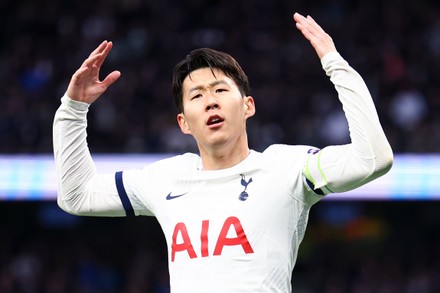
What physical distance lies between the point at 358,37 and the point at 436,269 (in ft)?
11.4

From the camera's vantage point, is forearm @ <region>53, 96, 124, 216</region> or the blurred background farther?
the blurred background

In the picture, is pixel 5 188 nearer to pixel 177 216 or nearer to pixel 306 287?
pixel 306 287

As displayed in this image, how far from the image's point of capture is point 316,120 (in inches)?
532

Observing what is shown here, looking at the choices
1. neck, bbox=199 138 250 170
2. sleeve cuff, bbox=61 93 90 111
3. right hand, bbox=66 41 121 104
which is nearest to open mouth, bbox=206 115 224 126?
neck, bbox=199 138 250 170

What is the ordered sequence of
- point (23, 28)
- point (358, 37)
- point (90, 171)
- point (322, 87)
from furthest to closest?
point (23, 28) → point (358, 37) → point (322, 87) → point (90, 171)

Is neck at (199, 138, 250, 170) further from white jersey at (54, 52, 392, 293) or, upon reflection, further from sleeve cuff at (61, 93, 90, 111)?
sleeve cuff at (61, 93, 90, 111)

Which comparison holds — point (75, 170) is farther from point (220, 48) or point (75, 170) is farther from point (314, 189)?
point (220, 48)

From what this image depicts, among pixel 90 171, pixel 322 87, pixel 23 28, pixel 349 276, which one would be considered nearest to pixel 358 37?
pixel 322 87

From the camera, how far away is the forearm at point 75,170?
15.8ft

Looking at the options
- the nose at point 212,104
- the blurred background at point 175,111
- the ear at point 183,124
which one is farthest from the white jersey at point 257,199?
the blurred background at point 175,111

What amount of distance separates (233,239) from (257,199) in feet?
0.66

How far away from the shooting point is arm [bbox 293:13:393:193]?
4.11m

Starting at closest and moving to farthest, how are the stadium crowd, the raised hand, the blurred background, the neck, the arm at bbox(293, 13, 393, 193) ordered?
the arm at bbox(293, 13, 393, 193), the raised hand, the neck, the stadium crowd, the blurred background

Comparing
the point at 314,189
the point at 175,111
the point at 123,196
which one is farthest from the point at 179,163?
the point at 175,111
